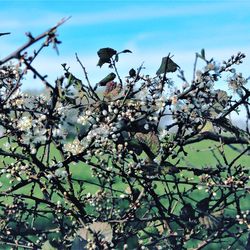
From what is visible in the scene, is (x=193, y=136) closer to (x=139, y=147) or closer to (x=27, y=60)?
(x=139, y=147)

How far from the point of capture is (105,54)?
9.64 ft

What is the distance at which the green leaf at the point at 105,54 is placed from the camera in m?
2.93

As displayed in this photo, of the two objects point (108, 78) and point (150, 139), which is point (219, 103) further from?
point (108, 78)

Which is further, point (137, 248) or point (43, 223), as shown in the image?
point (43, 223)

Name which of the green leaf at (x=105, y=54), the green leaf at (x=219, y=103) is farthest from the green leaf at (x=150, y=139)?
the green leaf at (x=105, y=54)

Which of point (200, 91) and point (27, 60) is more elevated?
→ point (200, 91)

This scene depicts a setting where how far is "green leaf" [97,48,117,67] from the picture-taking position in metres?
2.93

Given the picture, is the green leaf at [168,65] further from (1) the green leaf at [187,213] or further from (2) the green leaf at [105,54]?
(1) the green leaf at [187,213]

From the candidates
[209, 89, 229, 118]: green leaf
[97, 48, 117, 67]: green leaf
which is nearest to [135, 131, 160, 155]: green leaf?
[209, 89, 229, 118]: green leaf

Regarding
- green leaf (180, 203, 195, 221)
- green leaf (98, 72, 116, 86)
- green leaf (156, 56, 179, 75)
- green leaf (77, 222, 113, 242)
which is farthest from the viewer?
green leaf (180, 203, 195, 221)

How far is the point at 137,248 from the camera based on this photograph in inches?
130

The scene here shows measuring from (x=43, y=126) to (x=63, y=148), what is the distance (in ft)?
1.04

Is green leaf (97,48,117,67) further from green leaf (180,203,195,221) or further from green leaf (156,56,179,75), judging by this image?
green leaf (180,203,195,221)

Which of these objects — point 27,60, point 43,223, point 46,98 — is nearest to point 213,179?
point 46,98
